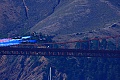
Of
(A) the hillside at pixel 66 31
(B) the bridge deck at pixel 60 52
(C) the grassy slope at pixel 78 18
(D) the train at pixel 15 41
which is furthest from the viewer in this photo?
(C) the grassy slope at pixel 78 18

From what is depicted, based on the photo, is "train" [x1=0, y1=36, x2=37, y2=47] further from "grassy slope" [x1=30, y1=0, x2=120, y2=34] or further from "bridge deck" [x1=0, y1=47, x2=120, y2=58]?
"grassy slope" [x1=30, y1=0, x2=120, y2=34]

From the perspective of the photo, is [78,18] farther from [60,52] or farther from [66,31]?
[60,52]

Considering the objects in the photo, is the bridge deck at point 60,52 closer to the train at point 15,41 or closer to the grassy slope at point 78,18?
the train at point 15,41

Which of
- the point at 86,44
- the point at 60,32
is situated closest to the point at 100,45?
the point at 86,44

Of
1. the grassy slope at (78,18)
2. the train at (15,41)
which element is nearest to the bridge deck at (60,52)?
the train at (15,41)

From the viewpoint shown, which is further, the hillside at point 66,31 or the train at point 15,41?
the hillside at point 66,31

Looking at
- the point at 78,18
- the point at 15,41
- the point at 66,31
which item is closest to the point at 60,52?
the point at 15,41

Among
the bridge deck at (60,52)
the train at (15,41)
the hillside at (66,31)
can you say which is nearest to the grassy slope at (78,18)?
the hillside at (66,31)

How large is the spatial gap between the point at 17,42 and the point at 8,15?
61.9 meters

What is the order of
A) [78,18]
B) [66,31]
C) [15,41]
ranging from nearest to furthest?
[15,41] → [66,31] → [78,18]

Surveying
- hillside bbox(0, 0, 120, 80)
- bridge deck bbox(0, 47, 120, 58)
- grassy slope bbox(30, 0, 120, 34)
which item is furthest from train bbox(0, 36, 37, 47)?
grassy slope bbox(30, 0, 120, 34)

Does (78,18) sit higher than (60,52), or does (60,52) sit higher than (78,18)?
(78,18)

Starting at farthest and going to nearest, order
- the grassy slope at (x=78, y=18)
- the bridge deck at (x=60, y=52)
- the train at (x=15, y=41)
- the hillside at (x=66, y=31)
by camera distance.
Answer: the grassy slope at (x=78, y=18) < the hillside at (x=66, y=31) < the train at (x=15, y=41) < the bridge deck at (x=60, y=52)

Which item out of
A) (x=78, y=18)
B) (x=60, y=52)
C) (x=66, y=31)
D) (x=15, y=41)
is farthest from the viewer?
(x=78, y=18)
